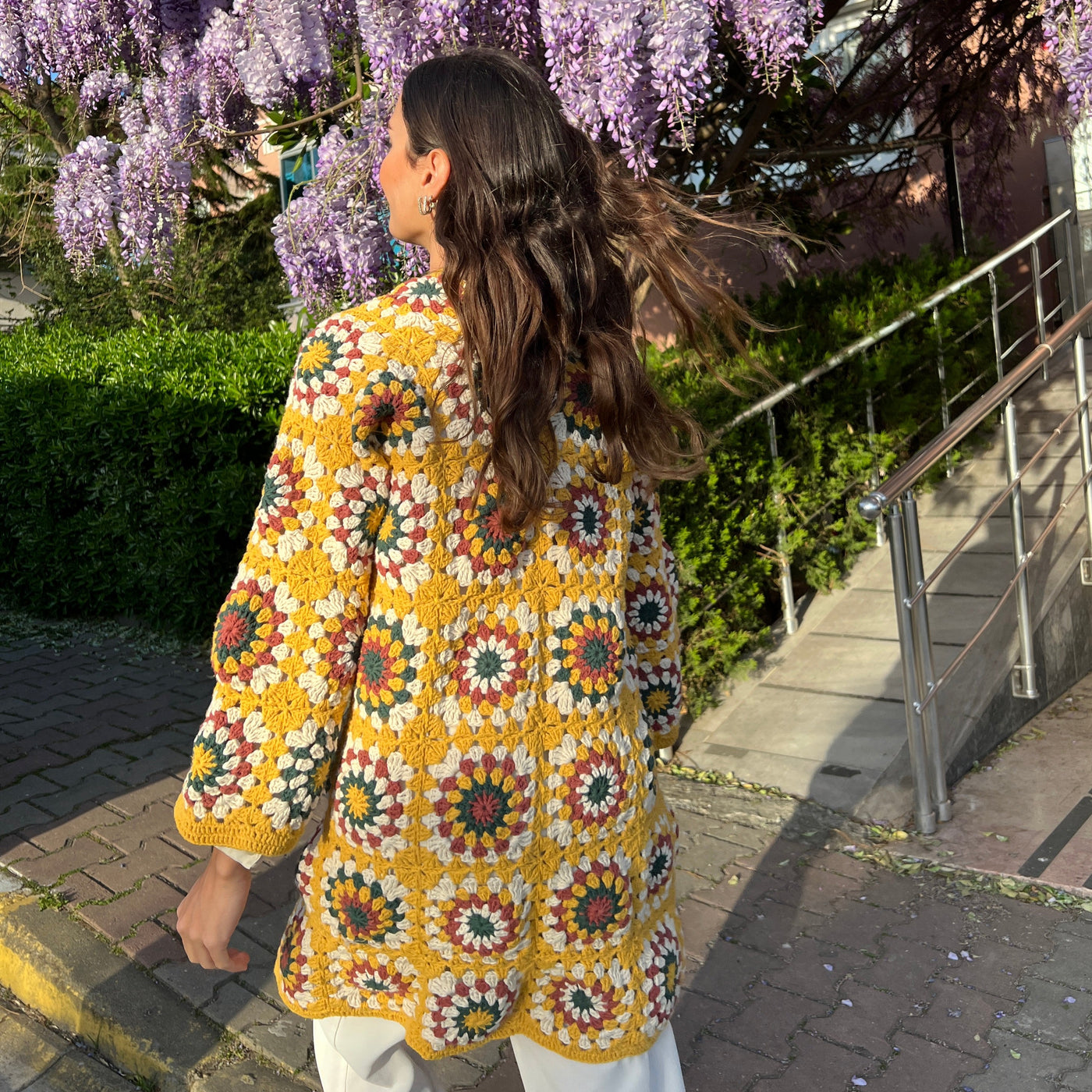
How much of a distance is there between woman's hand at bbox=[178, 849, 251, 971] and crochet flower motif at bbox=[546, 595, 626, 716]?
0.42 meters

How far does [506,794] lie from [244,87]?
3.54 meters

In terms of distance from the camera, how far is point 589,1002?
1.39 metres

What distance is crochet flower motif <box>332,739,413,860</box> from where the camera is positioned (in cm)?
129

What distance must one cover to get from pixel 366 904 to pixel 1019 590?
3.32 meters

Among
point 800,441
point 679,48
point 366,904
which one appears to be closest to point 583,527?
point 366,904

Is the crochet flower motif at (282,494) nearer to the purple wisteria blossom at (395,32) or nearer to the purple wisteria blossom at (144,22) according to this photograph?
the purple wisteria blossom at (395,32)

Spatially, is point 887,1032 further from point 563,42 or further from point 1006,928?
point 563,42

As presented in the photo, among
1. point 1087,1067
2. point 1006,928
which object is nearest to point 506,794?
point 1087,1067

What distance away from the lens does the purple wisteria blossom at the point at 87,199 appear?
4.71m

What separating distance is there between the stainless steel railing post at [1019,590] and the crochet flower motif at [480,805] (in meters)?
3.13

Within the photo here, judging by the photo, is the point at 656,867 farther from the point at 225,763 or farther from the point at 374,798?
the point at 225,763

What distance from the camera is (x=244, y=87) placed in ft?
13.4

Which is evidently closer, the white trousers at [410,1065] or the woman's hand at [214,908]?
the woman's hand at [214,908]

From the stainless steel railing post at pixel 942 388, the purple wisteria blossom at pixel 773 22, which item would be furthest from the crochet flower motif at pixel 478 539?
the stainless steel railing post at pixel 942 388
